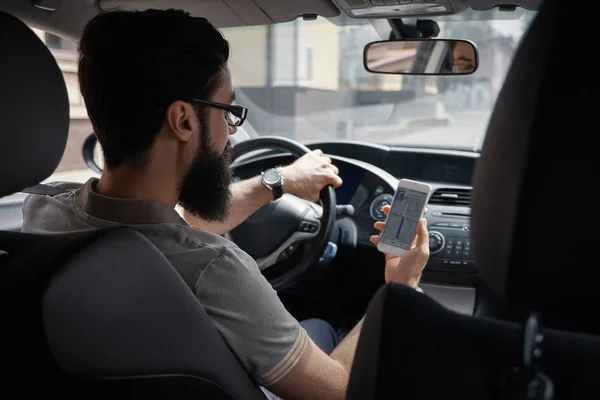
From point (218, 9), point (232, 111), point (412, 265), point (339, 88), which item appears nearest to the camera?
point (232, 111)

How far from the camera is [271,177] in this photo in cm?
256

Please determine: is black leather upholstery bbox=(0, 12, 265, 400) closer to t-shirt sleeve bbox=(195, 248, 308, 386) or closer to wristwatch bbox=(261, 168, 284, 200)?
t-shirt sleeve bbox=(195, 248, 308, 386)

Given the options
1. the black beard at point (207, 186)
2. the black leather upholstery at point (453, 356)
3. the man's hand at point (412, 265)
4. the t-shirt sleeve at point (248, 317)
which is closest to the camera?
the black leather upholstery at point (453, 356)

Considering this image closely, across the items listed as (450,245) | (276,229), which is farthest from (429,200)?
(276,229)

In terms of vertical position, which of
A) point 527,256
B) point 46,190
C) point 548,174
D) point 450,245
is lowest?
point 450,245

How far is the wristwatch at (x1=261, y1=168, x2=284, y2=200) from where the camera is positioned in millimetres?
2533

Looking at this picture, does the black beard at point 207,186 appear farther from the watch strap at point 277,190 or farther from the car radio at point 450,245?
the car radio at point 450,245

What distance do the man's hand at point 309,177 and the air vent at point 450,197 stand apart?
2.32 ft

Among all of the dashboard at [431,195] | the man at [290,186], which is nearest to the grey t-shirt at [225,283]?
the man at [290,186]

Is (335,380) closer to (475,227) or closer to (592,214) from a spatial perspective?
(475,227)

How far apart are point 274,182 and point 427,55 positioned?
0.76 m

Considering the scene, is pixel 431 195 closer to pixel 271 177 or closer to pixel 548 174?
pixel 271 177

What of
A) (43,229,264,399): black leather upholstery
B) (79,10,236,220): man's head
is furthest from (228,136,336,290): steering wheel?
(43,229,264,399): black leather upholstery

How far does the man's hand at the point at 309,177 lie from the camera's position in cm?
252
